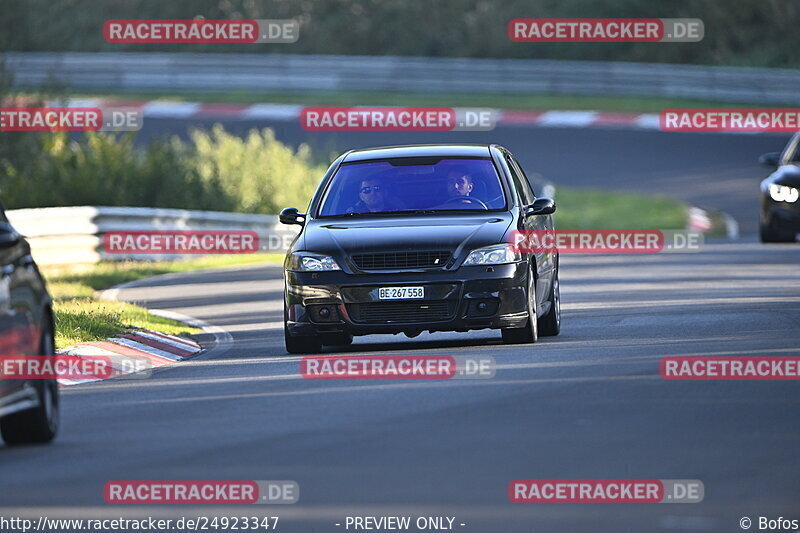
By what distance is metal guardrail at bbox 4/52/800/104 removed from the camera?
46938mm

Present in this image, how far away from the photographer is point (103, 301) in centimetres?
2009

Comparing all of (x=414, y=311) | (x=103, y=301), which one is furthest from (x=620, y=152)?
(x=414, y=311)

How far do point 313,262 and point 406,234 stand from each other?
2.46ft

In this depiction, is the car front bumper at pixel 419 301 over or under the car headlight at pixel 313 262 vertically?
under

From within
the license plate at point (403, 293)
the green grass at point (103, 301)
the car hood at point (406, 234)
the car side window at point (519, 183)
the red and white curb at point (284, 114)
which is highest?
the red and white curb at point (284, 114)

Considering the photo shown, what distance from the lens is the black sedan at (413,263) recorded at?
569 inches

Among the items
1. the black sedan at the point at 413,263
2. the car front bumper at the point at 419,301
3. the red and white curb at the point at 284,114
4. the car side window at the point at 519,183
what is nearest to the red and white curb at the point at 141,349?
the black sedan at the point at 413,263

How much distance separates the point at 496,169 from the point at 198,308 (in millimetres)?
6158

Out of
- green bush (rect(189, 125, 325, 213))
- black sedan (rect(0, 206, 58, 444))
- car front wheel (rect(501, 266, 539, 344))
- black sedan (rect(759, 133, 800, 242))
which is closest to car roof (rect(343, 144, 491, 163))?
car front wheel (rect(501, 266, 539, 344))

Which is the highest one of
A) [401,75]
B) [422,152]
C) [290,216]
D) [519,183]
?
[401,75]

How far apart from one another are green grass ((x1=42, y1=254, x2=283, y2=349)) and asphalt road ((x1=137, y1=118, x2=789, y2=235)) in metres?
8.07

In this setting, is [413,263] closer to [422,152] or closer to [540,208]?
[540,208]

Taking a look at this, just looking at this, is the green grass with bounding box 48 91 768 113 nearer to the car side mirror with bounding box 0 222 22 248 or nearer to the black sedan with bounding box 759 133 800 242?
the black sedan with bounding box 759 133 800 242

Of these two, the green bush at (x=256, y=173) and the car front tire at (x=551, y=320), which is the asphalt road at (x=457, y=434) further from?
the green bush at (x=256, y=173)
